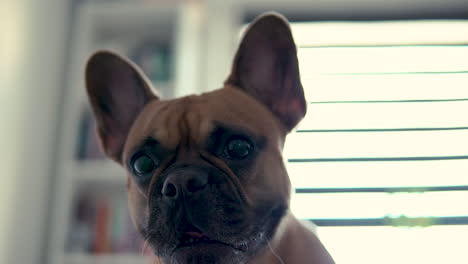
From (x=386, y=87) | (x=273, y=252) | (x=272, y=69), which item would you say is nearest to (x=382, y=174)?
(x=386, y=87)

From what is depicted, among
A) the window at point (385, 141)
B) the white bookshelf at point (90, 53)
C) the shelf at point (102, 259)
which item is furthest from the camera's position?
the white bookshelf at point (90, 53)

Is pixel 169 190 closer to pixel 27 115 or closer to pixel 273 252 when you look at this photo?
pixel 273 252

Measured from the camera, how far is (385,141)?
1913 millimetres

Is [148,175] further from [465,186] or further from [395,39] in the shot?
[395,39]

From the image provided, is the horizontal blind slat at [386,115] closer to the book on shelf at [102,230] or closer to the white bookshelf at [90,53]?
the white bookshelf at [90,53]

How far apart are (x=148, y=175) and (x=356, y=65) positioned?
52.2 inches

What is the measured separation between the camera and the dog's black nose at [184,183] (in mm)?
800

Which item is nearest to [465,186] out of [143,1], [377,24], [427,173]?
[427,173]

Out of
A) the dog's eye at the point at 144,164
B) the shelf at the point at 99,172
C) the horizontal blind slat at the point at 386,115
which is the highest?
the dog's eye at the point at 144,164

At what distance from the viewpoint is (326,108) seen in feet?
6.46

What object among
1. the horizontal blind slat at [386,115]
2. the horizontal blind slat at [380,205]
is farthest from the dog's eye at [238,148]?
the horizontal blind slat at [386,115]

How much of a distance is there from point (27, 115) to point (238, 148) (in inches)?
52.1

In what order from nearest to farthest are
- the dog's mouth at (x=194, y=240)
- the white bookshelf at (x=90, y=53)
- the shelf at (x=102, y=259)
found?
1. the dog's mouth at (x=194, y=240)
2. the shelf at (x=102, y=259)
3. the white bookshelf at (x=90, y=53)

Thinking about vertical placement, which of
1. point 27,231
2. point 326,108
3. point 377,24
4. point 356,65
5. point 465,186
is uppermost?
point 377,24
